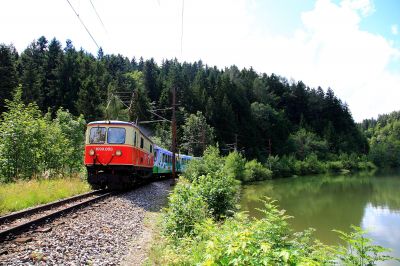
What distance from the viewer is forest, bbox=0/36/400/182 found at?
57.9 m

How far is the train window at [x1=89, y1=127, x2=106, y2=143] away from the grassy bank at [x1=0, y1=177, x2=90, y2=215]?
7.13 ft

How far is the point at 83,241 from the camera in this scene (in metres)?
6.45

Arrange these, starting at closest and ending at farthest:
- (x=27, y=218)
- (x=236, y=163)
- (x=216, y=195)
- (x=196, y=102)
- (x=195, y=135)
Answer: (x=27, y=218) < (x=216, y=195) < (x=236, y=163) < (x=195, y=135) < (x=196, y=102)

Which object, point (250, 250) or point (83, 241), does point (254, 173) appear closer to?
point (83, 241)

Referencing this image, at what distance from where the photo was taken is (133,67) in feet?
385

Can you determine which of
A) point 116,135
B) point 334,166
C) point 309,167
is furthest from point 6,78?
point 334,166

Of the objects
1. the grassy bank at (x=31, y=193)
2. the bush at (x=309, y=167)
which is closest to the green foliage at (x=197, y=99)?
the bush at (x=309, y=167)

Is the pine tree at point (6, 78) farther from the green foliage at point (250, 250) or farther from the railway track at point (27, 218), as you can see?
the green foliage at point (250, 250)

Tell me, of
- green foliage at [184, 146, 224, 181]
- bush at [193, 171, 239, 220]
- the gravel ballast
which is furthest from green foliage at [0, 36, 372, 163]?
the gravel ballast

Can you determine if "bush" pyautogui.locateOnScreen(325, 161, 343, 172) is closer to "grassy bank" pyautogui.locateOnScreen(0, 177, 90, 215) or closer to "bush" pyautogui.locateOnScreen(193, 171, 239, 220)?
"bush" pyautogui.locateOnScreen(193, 171, 239, 220)

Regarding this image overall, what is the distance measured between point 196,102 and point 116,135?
6259cm

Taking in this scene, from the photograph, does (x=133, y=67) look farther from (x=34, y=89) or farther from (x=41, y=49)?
(x=34, y=89)

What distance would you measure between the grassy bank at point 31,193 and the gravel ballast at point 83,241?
1.72m

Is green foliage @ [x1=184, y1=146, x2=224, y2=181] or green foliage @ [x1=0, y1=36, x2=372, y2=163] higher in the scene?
green foliage @ [x1=0, y1=36, x2=372, y2=163]
